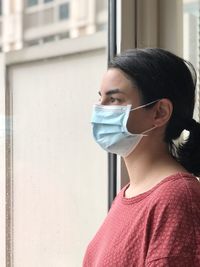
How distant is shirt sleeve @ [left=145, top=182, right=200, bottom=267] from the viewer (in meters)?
1.06

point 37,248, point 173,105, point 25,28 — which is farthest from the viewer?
point 37,248

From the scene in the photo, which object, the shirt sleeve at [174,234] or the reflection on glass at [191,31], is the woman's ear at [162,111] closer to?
the shirt sleeve at [174,234]

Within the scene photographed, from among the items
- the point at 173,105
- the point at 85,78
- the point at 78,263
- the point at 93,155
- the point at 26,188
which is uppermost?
the point at 85,78

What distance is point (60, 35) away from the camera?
185 cm

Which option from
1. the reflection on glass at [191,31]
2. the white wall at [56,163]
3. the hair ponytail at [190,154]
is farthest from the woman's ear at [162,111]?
the reflection on glass at [191,31]

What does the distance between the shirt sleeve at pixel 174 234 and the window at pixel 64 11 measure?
3.22 feet

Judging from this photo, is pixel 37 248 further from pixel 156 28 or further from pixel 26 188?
pixel 156 28

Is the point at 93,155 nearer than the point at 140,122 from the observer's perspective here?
No

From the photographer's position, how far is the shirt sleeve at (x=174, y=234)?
106 cm

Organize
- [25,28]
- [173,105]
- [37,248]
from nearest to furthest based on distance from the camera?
[173,105], [25,28], [37,248]

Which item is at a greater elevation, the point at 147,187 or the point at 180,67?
the point at 180,67

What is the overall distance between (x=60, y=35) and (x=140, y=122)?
71cm

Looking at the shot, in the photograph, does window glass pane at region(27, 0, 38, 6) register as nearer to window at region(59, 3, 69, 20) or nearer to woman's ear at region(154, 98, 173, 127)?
window at region(59, 3, 69, 20)

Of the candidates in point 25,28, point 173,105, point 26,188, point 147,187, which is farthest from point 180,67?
point 26,188
